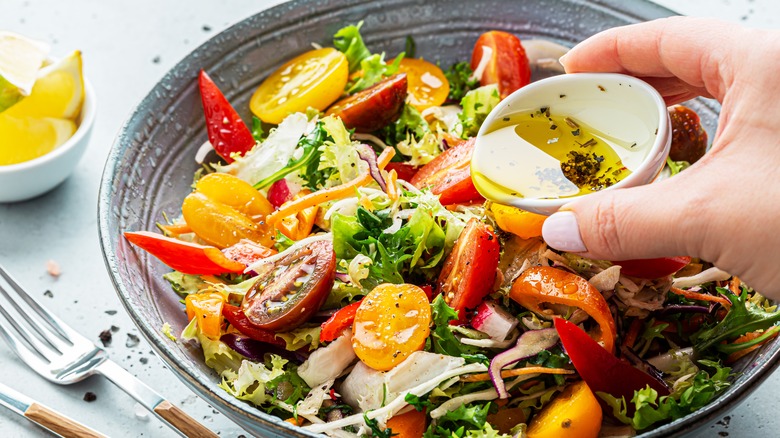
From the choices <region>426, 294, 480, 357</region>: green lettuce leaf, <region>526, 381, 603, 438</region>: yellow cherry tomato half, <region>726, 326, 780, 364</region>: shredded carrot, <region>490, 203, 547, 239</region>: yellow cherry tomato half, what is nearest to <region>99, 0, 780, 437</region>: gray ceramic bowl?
<region>726, 326, 780, 364</region>: shredded carrot

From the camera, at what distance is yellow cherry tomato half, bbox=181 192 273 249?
352cm

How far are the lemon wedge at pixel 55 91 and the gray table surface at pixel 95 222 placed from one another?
49 centimetres

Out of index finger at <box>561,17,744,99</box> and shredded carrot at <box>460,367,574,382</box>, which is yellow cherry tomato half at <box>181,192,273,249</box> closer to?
shredded carrot at <box>460,367,574,382</box>

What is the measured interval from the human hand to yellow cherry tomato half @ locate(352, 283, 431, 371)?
0.57 metres

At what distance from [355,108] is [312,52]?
1.89 feet

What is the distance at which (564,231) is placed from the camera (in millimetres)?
2602

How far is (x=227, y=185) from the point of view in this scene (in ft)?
12.0

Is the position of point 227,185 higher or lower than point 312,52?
lower

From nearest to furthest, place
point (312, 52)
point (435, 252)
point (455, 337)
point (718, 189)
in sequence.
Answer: point (718, 189), point (455, 337), point (435, 252), point (312, 52)

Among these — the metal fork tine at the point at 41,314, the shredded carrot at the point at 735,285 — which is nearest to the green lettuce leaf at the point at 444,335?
the shredded carrot at the point at 735,285

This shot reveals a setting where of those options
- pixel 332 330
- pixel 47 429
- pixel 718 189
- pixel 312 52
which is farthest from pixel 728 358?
pixel 47 429

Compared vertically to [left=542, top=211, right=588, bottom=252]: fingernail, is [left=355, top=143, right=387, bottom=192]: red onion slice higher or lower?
lower

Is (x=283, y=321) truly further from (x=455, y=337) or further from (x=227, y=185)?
(x=227, y=185)

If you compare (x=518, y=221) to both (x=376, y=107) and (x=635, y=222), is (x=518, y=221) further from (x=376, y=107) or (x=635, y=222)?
(x=376, y=107)
